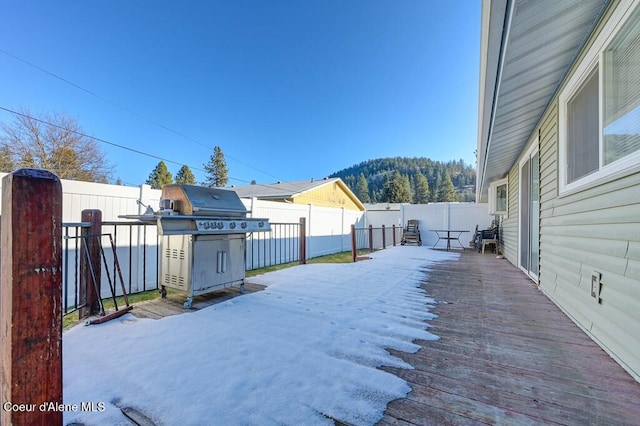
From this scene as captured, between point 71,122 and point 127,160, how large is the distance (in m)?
3.30

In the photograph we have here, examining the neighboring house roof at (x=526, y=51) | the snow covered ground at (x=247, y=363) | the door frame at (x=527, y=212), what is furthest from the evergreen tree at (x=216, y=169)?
the neighboring house roof at (x=526, y=51)

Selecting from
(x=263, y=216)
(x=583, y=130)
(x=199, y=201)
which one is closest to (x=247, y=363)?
→ (x=199, y=201)

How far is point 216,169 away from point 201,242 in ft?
93.3

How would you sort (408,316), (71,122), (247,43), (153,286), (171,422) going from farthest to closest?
(71,122) → (247,43) → (153,286) → (408,316) → (171,422)

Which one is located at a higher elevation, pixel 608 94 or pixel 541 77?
pixel 541 77

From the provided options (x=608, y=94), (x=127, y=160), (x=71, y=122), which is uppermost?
(x=71, y=122)

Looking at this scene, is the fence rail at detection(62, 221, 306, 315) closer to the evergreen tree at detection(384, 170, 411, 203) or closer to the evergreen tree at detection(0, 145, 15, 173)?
the evergreen tree at detection(0, 145, 15, 173)

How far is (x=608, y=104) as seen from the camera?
6.38 feet

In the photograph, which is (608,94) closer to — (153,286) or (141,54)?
(153,286)

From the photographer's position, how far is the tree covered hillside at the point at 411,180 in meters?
31.9

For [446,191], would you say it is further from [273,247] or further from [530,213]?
[273,247]

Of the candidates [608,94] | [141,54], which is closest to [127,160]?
[141,54]

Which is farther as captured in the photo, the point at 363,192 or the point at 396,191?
the point at 363,192

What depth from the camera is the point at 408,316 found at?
261cm
